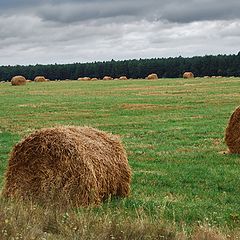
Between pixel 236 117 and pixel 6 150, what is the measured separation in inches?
271

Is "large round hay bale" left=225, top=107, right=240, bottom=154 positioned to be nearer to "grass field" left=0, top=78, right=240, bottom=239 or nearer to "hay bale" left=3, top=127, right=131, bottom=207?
"grass field" left=0, top=78, right=240, bottom=239

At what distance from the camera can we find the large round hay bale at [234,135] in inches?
649

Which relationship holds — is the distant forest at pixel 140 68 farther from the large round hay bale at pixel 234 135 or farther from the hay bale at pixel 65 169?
the hay bale at pixel 65 169

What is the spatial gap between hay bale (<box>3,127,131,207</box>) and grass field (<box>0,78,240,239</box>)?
0.43 metres

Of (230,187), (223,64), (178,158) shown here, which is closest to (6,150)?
(178,158)

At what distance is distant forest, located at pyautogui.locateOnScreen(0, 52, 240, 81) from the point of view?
112 meters

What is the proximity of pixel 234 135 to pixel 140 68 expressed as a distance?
108 meters

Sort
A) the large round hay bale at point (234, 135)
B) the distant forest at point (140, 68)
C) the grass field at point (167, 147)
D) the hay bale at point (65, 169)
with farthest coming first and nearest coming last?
1. the distant forest at point (140, 68)
2. the large round hay bale at point (234, 135)
3. the hay bale at point (65, 169)
4. the grass field at point (167, 147)

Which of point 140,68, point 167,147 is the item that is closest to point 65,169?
point 167,147

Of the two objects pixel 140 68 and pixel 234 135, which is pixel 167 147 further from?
pixel 140 68

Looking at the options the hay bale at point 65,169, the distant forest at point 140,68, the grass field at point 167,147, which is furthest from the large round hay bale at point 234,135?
the distant forest at point 140,68

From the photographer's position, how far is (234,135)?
1659cm

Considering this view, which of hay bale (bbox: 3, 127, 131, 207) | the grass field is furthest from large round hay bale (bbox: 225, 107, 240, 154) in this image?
hay bale (bbox: 3, 127, 131, 207)

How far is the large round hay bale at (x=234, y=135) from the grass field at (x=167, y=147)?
51cm
